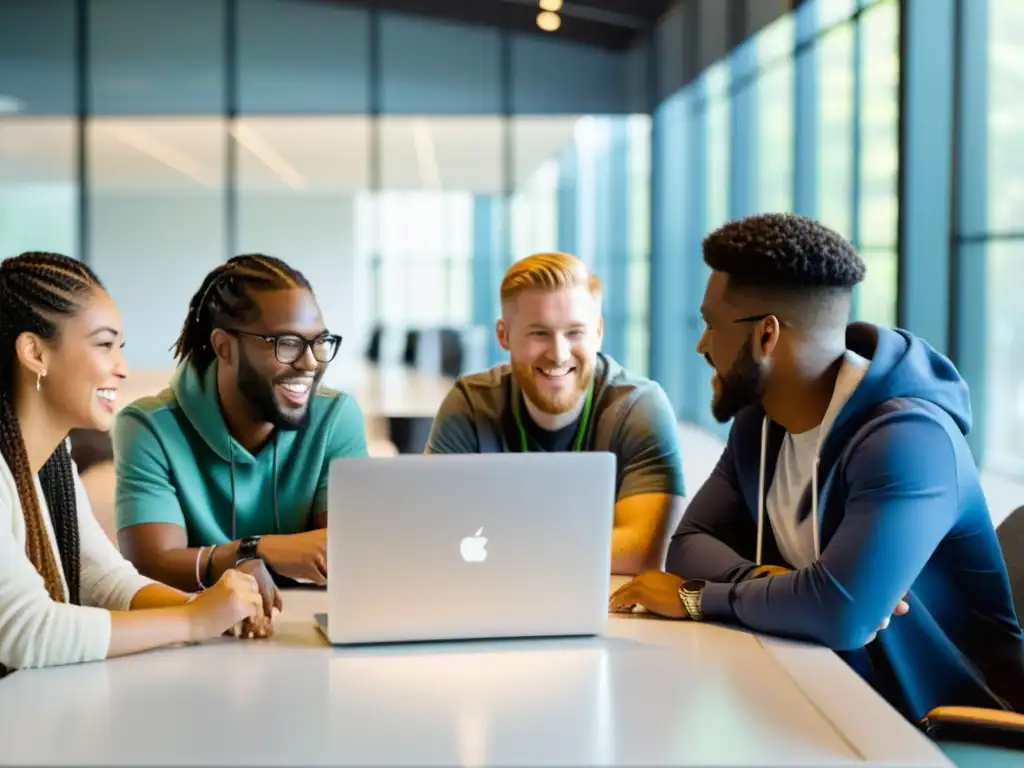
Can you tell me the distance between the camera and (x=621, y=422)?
273cm

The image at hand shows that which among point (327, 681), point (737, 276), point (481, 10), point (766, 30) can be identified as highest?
point (481, 10)

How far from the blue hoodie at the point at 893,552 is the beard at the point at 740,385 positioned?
15 centimetres

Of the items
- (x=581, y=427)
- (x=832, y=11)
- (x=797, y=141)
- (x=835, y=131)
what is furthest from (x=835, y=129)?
(x=581, y=427)

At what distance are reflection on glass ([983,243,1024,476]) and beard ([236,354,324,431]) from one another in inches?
188

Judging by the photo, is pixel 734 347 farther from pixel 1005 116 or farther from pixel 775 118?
pixel 775 118

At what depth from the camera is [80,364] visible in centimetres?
200

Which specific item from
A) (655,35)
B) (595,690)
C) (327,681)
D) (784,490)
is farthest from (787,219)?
(655,35)

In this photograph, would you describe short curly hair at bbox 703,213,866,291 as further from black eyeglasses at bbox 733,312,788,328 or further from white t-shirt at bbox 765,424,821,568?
white t-shirt at bbox 765,424,821,568

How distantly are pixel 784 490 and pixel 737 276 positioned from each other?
40cm

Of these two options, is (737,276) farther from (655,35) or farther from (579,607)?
(655,35)

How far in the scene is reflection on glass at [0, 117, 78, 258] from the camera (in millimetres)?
10617

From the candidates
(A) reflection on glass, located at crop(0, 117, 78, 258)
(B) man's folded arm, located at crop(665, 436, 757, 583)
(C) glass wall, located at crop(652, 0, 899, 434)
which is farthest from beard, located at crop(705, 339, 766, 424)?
(A) reflection on glass, located at crop(0, 117, 78, 258)

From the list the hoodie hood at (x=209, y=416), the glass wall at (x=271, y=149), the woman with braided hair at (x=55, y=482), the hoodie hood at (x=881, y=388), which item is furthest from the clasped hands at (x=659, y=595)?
the glass wall at (x=271, y=149)

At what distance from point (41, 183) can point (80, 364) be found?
956 cm
